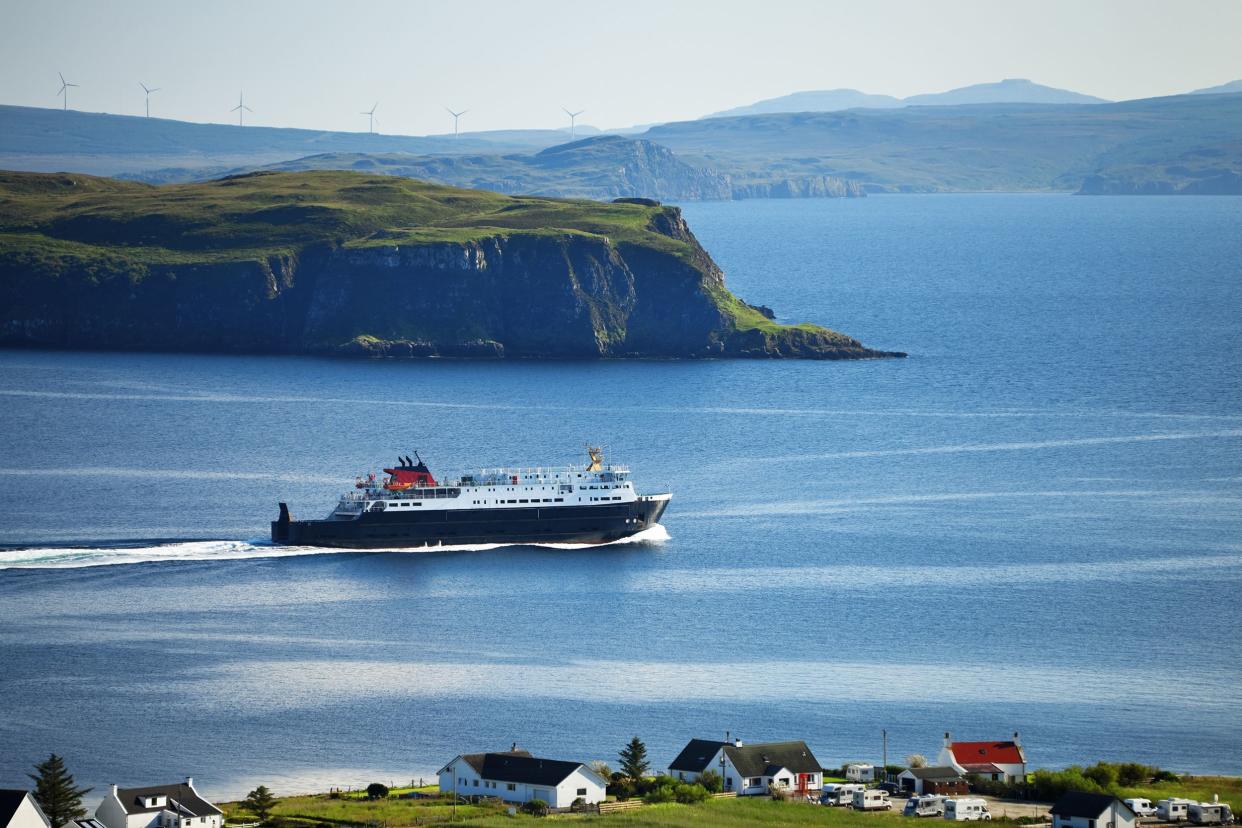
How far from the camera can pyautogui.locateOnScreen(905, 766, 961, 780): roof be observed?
69.4 metres

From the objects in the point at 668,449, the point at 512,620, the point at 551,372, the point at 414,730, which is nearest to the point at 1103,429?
the point at 668,449

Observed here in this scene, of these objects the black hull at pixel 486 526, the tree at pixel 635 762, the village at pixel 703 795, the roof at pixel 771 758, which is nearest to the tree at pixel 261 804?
the village at pixel 703 795

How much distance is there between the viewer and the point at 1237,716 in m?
81.8

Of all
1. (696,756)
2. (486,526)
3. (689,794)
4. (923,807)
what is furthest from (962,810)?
(486,526)

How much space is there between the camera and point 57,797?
62.9 m

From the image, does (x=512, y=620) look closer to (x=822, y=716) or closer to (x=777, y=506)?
(x=822, y=716)

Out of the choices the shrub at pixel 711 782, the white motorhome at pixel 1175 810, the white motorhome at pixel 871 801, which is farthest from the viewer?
the shrub at pixel 711 782

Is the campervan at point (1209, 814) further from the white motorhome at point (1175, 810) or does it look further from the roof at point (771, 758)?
the roof at point (771, 758)

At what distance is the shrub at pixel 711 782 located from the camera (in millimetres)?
68625

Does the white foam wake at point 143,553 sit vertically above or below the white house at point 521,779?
above

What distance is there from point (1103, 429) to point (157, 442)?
64392 mm

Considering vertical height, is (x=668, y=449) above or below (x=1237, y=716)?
above

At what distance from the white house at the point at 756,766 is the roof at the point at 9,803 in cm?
2096

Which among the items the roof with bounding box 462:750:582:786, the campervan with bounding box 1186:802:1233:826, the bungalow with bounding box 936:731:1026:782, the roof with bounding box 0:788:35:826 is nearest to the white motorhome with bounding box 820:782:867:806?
the bungalow with bounding box 936:731:1026:782
